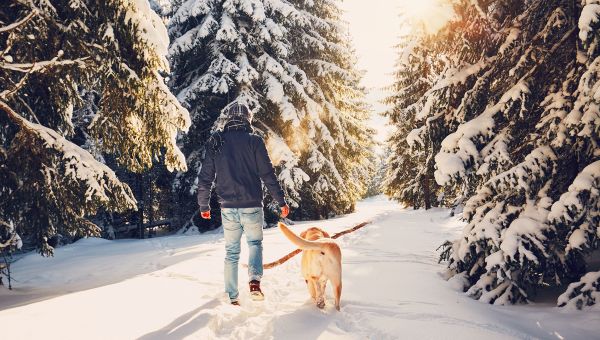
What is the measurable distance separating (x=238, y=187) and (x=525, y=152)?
3.24 meters

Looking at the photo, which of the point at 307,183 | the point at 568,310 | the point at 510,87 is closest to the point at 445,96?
the point at 510,87

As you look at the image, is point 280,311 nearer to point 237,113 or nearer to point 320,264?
point 320,264

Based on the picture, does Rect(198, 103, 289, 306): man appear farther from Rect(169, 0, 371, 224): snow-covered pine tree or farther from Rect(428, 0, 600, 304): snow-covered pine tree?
Rect(169, 0, 371, 224): snow-covered pine tree

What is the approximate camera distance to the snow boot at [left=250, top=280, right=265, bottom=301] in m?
3.59

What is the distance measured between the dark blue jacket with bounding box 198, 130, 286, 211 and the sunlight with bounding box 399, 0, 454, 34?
272 cm

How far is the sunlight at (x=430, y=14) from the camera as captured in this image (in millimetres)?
4347

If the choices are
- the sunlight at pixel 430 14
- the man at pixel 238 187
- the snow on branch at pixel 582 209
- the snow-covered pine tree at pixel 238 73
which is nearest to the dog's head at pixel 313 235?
the man at pixel 238 187

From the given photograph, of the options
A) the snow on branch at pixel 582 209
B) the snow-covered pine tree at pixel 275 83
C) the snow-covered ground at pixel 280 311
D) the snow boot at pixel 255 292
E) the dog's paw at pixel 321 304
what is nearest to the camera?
the snow-covered ground at pixel 280 311

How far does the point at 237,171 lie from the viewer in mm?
3713

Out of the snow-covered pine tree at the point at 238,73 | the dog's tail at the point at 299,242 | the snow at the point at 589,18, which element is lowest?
the dog's tail at the point at 299,242

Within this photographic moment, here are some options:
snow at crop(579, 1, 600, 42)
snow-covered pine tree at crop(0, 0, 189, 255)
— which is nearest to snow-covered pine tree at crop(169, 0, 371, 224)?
snow-covered pine tree at crop(0, 0, 189, 255)

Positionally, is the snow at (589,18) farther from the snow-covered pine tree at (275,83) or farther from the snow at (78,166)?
the snow-covered pine tree at (275,83)

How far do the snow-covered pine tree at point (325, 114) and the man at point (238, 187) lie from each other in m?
9.30

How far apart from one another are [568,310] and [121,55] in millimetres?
5878
